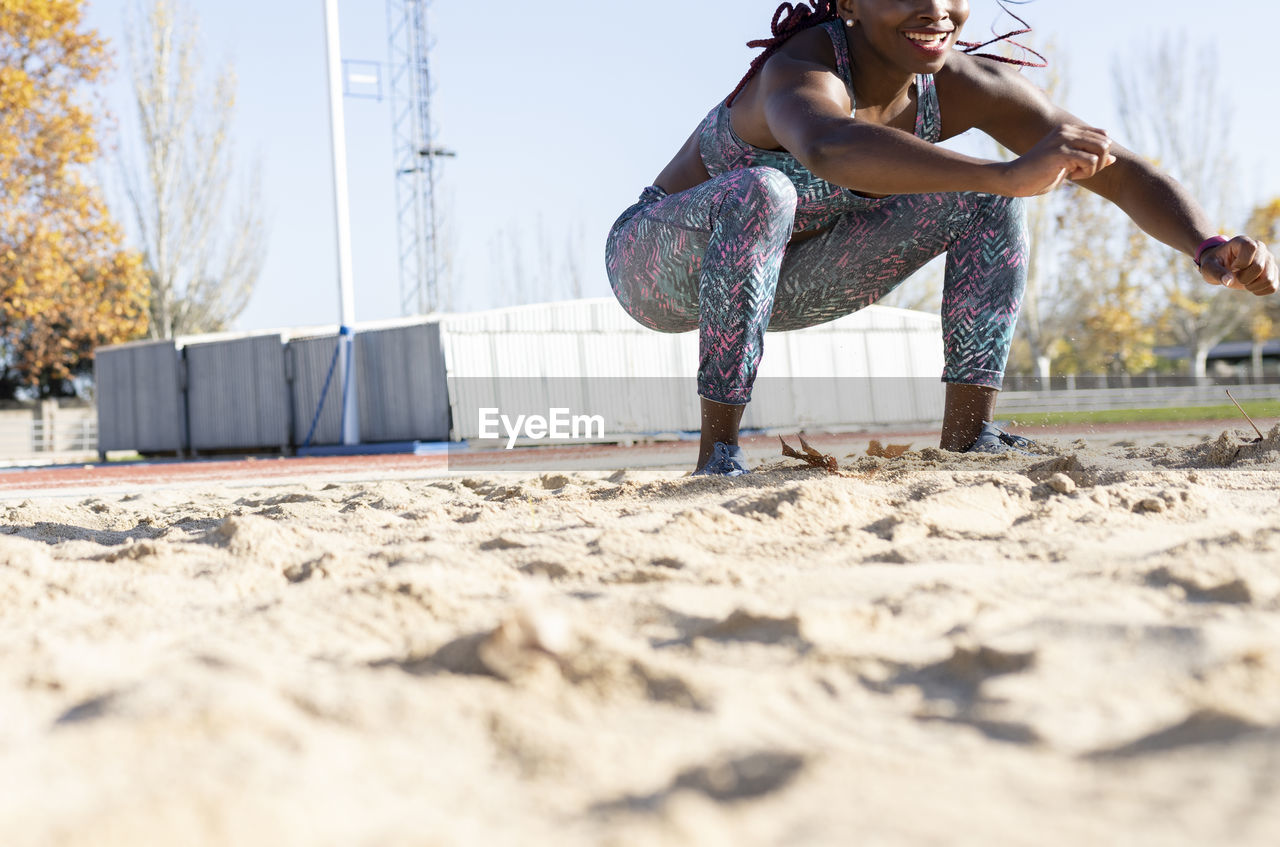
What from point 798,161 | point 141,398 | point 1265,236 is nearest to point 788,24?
point 798,161

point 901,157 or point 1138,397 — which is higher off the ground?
point 901,157

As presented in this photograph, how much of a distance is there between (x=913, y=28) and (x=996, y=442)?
1087 millimetres

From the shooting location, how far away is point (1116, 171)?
2.65 m

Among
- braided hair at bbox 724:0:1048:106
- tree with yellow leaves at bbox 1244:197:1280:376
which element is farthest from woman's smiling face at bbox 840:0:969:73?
tree with yellow leaves at bbox 1244:197:1280:376

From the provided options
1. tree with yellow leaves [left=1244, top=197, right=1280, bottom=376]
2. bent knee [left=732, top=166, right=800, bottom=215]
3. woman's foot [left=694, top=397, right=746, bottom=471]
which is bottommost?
woman's foot [left=694, top=397, right=746, bottom=471]

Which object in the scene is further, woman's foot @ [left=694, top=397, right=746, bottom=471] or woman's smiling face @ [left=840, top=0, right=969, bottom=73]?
woman's foot @ [left=694, top=397, right=746, bottom=471]

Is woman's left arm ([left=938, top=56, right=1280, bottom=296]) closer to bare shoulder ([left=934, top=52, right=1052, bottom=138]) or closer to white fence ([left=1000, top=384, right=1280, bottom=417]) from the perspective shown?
bare shoulder ([left=934, top=52, right=1052, bottom=138])

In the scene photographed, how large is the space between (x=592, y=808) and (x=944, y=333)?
94.9 inches

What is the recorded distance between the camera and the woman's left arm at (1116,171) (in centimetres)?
228

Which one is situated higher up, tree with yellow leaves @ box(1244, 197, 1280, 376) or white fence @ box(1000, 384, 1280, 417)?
tree with yellow leaves @ box(1244, 197, 1280, 376)

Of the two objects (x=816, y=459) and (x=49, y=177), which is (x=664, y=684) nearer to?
(x=816, y=459)

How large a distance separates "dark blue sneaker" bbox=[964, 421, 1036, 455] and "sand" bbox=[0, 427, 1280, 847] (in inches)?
39.9

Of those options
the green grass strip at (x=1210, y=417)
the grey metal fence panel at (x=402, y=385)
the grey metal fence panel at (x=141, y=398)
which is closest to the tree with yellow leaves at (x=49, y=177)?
the grey metal fence panel at (x=141, y=398)

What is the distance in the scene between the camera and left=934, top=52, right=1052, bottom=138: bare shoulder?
105 inches
